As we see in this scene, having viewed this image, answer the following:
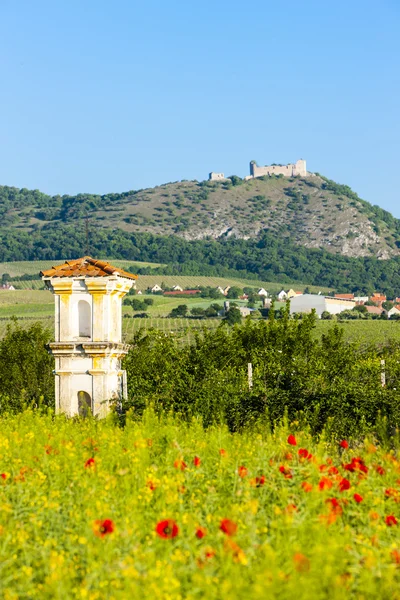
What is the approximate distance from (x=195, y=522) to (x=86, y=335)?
13.5m

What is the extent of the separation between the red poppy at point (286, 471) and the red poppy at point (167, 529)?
2347 mm

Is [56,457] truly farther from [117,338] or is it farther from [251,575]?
[117,338]

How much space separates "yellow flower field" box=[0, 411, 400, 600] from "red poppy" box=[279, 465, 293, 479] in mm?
22

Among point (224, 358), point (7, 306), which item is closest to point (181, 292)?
point (7, 306)

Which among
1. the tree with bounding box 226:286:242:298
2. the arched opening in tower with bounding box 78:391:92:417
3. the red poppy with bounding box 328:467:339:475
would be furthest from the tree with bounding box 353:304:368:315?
the red poppy with bounding box 328:467:339:475

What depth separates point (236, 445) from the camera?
13508 mm

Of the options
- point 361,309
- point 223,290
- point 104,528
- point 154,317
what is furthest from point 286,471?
point 223,290

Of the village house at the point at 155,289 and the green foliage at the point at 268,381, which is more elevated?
the village house at the point at 155,289

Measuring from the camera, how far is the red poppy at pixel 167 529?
767cm

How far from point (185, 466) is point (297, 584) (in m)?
4.14

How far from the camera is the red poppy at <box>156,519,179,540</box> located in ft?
25.2

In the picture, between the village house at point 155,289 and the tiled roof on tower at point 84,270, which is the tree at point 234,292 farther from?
the tiled roof on tower at point 84,270

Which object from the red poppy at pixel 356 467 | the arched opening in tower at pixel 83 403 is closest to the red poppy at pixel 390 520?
the red poppy at pixel 356 467

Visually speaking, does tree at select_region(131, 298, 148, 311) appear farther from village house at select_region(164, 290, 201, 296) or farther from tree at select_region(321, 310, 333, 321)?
village house at select_region(164, 290, 201, 296)
